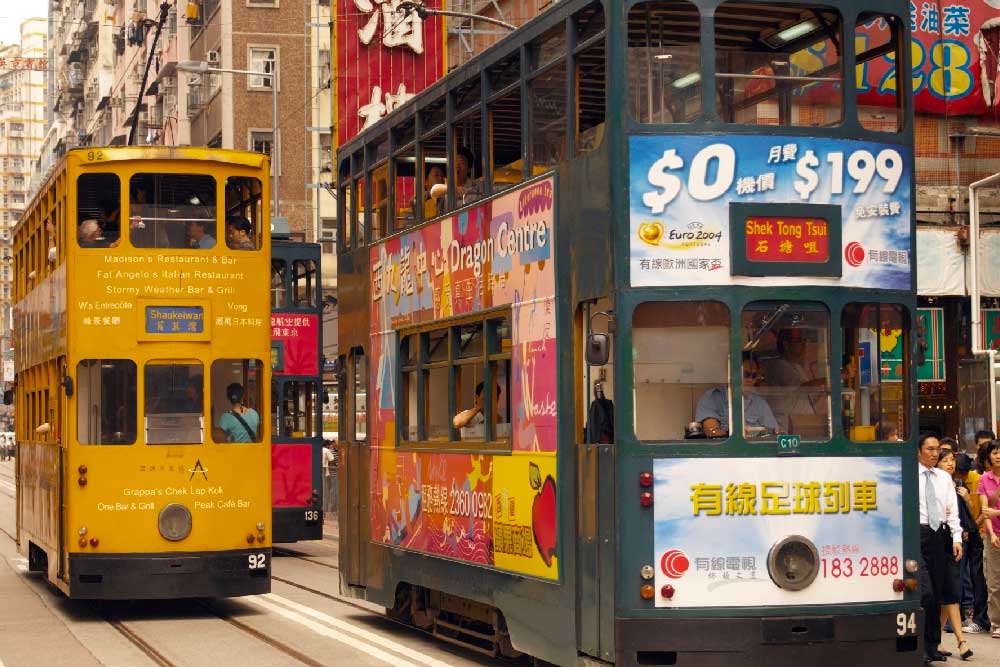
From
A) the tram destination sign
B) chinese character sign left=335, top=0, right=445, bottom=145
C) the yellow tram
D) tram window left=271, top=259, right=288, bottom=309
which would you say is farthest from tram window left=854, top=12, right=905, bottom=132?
chinese character sign left=335, top=0, right=445, bottom=145

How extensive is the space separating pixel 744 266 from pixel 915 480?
1656 mm

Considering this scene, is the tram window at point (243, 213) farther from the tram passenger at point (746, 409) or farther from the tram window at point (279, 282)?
the tram window at point (279, 282)

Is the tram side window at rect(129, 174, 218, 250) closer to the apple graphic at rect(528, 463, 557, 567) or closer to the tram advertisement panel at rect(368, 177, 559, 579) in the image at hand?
the tram advertisement panel at rect(368, 177, 559, 579)

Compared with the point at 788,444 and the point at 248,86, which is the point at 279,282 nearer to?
the point at 788,444

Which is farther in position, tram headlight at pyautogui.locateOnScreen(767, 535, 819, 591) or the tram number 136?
the tram number 136

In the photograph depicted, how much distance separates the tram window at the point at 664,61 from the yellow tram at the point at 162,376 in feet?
23.6

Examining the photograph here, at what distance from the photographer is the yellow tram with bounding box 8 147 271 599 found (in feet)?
54.1

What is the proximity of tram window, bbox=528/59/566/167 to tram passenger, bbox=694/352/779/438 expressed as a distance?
1934 mm

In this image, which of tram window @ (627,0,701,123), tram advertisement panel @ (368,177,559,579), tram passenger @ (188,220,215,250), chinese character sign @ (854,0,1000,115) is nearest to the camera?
tram window @ (627,0,701,123)

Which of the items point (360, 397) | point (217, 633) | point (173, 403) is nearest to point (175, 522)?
point (173, 403)

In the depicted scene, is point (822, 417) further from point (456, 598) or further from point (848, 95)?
point (456, 598)

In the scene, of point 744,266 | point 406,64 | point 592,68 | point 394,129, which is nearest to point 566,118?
point 592,68

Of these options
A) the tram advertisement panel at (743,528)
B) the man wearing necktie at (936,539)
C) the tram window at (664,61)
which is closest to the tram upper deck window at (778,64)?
the tram window at (664,61)

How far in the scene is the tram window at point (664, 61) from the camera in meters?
10.6
